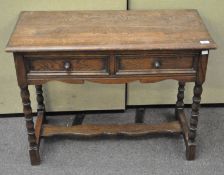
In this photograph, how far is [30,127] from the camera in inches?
72.2

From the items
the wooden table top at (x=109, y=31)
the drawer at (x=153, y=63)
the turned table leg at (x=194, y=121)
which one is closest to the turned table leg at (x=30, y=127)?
the wooden table top at (x=109, y=31)

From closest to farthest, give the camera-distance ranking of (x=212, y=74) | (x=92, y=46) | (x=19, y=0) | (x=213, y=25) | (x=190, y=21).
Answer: (x=92, y=46) < (x=190, y=21) < (x=19, y=0) < (x=213, y=25) < (x=212, y=74)

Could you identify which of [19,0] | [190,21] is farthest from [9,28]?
[190,21]

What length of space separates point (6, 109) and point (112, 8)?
0.91 meters

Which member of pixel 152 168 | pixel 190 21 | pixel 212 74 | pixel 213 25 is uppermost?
pixel 190 21

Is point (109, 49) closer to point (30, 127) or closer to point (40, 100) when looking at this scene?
point (30, 127)

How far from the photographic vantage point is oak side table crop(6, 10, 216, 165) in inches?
60.7

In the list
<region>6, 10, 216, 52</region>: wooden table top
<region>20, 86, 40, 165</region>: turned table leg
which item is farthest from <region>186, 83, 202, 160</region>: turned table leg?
<region>20, 86, 40, 165</region>: turned table leg

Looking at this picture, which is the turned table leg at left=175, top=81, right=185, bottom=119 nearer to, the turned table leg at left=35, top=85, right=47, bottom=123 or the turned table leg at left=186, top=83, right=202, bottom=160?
the turned table leg at left=186, top=83, right=202, bottom=160

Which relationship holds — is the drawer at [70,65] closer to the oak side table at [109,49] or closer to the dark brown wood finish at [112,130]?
the oak side table at [109,49]

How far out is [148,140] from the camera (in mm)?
2141

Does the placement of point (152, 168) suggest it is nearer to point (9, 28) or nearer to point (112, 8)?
point (112, 8)

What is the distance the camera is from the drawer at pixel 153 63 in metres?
1.60

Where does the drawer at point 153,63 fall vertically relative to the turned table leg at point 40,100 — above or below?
above
